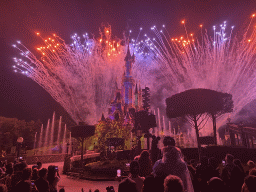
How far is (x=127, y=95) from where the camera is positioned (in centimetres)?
9131

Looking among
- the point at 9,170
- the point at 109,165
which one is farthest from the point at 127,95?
the point at 9,170

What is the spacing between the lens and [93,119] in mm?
84062

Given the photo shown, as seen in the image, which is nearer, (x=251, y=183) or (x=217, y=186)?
(x=217, y=186)

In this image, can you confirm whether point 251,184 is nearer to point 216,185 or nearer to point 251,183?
point 251,183

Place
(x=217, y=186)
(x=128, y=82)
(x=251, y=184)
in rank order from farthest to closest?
(x=128, y=82), (x=251, y=184), (x=217, y=186)

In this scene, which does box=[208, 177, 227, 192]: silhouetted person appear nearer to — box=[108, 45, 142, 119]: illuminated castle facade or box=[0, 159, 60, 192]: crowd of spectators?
box=[0, 159, 60, 192]: crowd of spectators

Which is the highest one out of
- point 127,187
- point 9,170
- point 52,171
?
point 127,187

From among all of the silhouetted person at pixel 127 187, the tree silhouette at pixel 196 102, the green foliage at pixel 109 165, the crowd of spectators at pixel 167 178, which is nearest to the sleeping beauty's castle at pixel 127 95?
the tree silhouette at pixel 196 102

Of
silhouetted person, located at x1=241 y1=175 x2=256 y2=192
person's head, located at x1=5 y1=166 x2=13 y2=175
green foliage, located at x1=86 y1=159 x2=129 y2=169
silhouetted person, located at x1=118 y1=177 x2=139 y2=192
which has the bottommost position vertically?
green foliage, located at x1=86 y1=159 x2=129 y2=169

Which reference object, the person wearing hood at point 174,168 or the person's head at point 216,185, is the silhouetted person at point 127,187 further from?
the person's head at point 216,185

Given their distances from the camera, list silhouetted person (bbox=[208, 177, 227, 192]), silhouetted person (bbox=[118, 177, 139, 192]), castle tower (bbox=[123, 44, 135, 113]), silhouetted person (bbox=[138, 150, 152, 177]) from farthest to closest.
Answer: castle tower (bbox=[123, 44, 135, 113]), silhouetted person (bbox=[138, 150, 152, 177]), silhouetted person (bbox=[208, 177, 227, 192]), silhouetted person (bbox=[118, 177, 139, 192])

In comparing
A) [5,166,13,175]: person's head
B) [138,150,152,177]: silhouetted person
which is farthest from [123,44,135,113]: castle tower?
[138,150,152,177]: silhouetted person

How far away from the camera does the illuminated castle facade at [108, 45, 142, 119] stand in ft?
293

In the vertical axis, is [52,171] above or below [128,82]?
below
